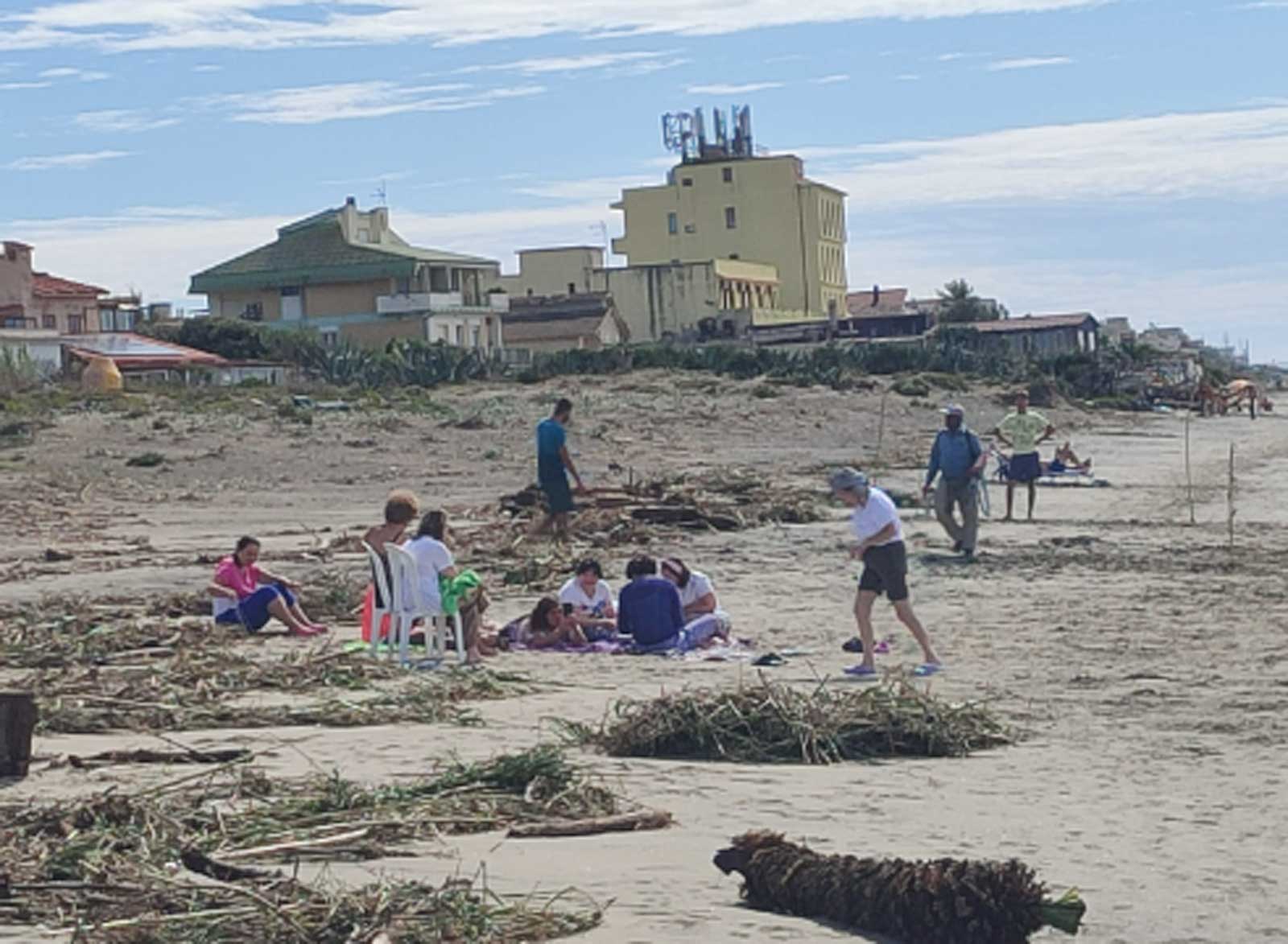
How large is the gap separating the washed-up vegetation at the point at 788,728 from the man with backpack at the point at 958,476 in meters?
7.96

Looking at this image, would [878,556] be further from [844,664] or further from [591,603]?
[591,603]

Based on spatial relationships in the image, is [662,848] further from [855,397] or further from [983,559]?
[855,397]

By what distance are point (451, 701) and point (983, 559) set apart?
27.5 ft

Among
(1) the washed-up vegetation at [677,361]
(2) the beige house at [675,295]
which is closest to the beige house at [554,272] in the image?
(2) the beige house at [675,295]

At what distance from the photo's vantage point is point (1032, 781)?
29.1 ft

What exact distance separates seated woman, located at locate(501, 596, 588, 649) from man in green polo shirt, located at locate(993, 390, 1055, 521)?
9.03 m

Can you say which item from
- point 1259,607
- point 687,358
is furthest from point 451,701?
point 687,358

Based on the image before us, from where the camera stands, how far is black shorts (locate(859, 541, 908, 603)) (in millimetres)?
12289

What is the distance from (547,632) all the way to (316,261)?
58.2 metres

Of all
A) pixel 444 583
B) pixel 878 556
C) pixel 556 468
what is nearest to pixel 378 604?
pixel 444 583

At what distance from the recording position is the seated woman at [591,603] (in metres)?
13.5

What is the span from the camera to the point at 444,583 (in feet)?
40.4

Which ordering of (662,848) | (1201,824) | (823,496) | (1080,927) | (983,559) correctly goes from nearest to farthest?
(1080,927)
(662,848)
(1201,824)
(983,559)
(823,496)

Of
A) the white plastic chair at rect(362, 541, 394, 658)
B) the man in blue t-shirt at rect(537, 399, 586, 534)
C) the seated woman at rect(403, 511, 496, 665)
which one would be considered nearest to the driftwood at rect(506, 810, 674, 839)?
the seated woman at rect(403, 511, 496, 665)
